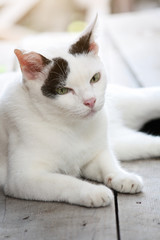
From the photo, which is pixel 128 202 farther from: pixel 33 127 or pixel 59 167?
pixel 33 127

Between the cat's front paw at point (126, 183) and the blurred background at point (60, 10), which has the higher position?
the cat's front paw at point (126, 183)

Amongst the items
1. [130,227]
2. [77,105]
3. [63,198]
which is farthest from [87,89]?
[130,227]

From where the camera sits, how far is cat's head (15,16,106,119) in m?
1.85

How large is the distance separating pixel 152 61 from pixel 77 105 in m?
1.75

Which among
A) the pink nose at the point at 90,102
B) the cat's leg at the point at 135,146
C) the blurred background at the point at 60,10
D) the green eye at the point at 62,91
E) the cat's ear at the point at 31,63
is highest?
the cat's ear at the point at 31,63

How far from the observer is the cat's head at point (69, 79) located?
1.85 meters

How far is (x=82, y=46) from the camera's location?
1.99 m

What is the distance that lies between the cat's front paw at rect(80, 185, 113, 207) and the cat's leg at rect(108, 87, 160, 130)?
1017 millimetres

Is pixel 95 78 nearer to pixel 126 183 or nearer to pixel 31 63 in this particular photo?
pixel 31 63

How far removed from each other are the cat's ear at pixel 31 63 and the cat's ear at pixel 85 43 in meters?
0.15

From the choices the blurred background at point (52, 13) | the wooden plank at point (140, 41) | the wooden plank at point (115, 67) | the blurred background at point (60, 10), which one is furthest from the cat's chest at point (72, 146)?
the blurred background at point (60, 10)

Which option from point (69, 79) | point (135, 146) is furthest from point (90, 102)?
point (135, 146)

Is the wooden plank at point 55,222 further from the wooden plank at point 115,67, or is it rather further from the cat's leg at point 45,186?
the wooden plank at point 115,67

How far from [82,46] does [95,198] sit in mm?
726
